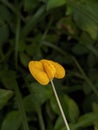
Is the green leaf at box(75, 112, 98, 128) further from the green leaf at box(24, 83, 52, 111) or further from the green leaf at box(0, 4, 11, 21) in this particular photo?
the green leaf at box(0, 4, 11, 21)

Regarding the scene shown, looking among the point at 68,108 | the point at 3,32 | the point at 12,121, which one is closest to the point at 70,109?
the point at 68,108

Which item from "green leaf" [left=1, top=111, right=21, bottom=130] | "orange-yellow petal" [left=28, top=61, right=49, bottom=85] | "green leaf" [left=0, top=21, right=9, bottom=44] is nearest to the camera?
"orange-yellow petal" [left=28, top=61, right=49, bottom=85]

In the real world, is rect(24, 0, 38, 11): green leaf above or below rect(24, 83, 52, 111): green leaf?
above

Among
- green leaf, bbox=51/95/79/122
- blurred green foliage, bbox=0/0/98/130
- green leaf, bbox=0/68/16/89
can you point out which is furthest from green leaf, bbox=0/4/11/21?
green leaf, bbox=51/95/79/122

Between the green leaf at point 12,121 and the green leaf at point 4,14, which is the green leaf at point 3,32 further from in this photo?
the green leaf at point 12,121

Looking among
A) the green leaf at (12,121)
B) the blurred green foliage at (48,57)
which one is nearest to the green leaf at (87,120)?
the blurred green foliage at (48,57)

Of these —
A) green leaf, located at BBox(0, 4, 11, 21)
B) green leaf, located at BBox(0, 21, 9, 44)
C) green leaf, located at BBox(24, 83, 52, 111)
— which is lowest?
green leaf, located at BBox(24, 83, 52, 111)

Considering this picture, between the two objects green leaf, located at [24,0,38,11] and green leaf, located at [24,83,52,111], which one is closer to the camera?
green leaf, located at [24,83,52,111]

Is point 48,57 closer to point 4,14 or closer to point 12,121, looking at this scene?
point 4,14
